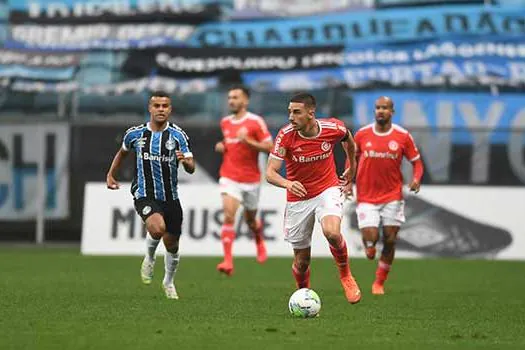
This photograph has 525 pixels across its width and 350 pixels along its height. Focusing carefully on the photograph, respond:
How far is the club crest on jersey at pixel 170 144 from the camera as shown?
14.0 meters

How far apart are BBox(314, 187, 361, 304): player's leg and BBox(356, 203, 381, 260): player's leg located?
3.20 meters

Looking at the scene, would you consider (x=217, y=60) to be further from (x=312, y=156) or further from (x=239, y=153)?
(x=312, y=156)

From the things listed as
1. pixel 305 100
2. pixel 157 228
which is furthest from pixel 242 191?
pixel 305 100

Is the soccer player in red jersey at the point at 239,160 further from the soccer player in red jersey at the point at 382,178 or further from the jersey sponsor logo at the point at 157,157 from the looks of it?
the jersey sponsor logo at the point at 157,157

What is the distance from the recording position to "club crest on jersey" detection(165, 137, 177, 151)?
14.0m

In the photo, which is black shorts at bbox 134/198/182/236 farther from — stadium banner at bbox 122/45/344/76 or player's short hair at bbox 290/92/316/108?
stadium banner at bbox 122/45/344/76

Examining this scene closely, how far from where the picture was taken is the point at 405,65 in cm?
2691

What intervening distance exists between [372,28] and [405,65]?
111cm

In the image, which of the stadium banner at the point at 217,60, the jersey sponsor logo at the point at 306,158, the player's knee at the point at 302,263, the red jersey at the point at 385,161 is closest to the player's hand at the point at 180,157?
the jersey sponsor logo at the point at 306,158

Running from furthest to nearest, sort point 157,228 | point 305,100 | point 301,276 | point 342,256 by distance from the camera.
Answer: point 157,228
point 301,276
point 342,256
point 305,100

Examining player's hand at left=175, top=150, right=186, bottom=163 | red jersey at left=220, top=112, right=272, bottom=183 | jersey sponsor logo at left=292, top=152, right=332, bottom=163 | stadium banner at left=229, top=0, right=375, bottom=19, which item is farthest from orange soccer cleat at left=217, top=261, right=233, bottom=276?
stadium banner at left=229, top=0, right=375, bottom=19

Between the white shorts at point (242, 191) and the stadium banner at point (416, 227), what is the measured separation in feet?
13.9

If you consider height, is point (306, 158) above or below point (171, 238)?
above

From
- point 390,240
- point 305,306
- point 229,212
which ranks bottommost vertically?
point 229,212
